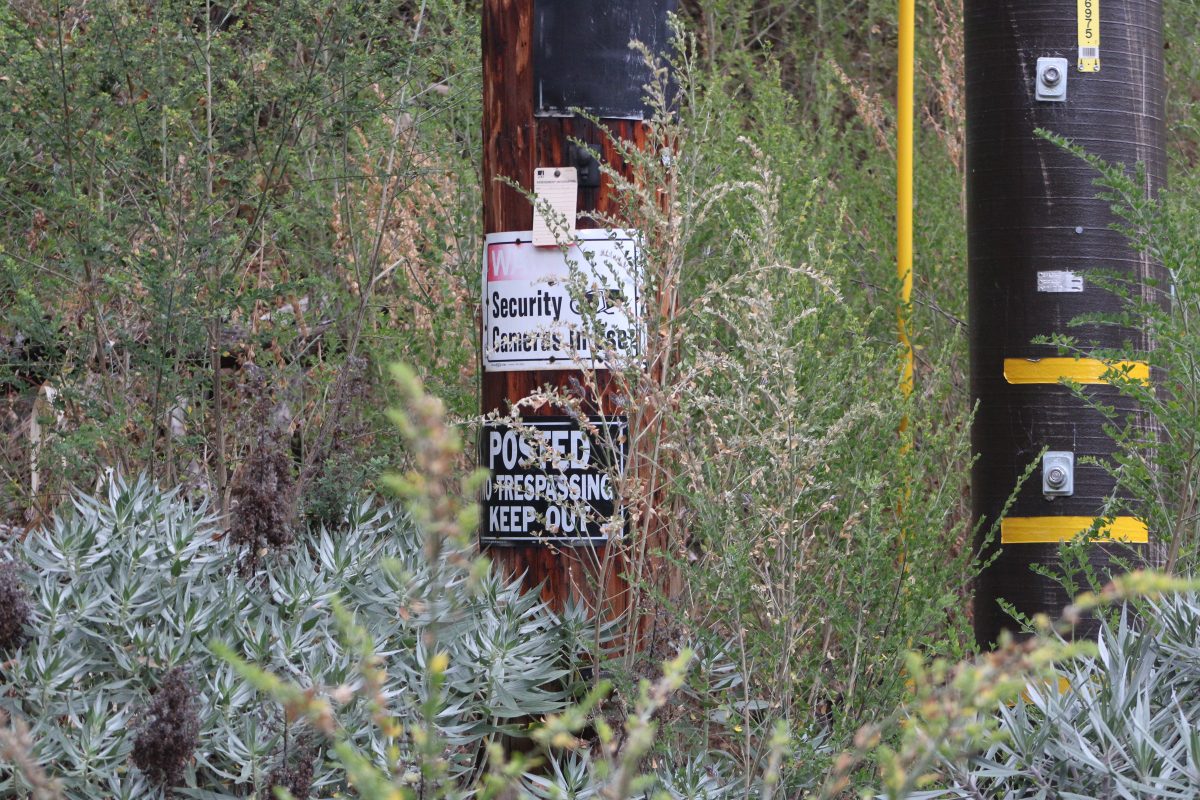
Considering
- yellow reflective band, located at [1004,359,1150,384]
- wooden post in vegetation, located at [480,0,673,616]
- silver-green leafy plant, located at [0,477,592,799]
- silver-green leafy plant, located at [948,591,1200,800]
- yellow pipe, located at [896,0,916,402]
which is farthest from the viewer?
yellow pipe, located at [896,0,916,402]

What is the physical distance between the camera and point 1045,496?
3.86 m

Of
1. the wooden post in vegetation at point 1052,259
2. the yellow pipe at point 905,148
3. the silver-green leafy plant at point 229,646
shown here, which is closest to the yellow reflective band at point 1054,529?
the wooden post in vegetation at point 1052,259

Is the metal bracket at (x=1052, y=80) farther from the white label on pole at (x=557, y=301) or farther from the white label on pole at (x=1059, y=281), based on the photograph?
the white label on pole at (x=557, y=301)

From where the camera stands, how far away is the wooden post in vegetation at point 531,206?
3977mm

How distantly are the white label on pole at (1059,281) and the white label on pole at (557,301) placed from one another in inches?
41.7

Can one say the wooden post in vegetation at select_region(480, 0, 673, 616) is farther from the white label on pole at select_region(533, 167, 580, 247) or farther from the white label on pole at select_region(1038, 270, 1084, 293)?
the white label on pole at select_region(1038, 270, 1084, 293)

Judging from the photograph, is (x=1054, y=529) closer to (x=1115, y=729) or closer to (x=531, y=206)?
(x=1115, y=729)

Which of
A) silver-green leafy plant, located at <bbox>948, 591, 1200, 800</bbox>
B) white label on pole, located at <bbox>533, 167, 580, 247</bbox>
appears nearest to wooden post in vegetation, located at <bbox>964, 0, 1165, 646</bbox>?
silver-green leafy plant, located at <bbox>948, 591, 1200, 800</bbox>

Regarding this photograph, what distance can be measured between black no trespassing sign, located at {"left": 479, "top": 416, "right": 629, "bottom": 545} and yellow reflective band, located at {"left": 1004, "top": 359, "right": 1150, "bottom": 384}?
1041 mm

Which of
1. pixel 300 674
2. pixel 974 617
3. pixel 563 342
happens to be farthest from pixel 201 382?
pixel 974 617

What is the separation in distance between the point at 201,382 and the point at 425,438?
3.84 meters

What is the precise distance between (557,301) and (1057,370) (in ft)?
4.38

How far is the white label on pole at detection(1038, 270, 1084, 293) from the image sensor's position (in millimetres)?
3816

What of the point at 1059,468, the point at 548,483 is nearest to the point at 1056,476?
the point at 1059,468
